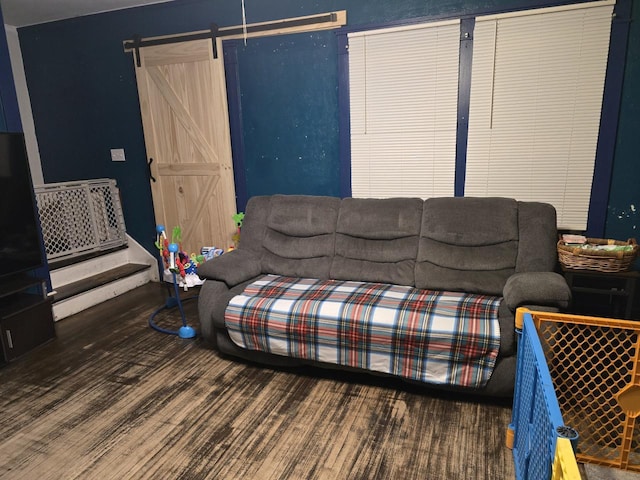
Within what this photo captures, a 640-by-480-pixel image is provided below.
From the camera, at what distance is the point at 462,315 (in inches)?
88.3

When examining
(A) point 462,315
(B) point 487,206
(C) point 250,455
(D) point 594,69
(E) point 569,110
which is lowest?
(C) point 250,455

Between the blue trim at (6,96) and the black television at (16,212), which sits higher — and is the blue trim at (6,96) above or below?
above

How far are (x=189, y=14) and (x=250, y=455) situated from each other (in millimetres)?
3470

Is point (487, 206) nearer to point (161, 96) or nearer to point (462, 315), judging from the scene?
point (462, 315)

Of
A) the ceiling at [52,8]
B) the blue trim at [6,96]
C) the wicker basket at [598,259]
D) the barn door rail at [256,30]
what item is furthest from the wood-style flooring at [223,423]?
the ceiling at [52,8]

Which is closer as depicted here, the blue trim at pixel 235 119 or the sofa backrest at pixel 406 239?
the sofa backrest at pixel 406 239

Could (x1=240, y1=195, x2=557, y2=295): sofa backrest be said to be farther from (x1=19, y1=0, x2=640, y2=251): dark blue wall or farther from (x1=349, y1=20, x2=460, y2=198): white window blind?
(x1=19, y1=0, x2=640, y2=251): dark blue wall

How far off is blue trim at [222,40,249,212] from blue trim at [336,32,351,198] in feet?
2.95

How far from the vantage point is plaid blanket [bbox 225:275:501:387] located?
→ 215cm

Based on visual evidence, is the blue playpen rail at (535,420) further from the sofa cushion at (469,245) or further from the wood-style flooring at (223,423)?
the sofa cushion at (469,245)

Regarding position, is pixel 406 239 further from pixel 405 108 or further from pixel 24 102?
pixel 24 102

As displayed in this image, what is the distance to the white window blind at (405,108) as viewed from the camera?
3.11 m

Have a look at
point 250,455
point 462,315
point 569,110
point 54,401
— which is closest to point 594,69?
point 569,110

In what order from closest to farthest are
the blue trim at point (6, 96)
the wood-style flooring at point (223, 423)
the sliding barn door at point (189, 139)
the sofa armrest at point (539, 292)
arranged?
the wood-style flooring at point (223, 423) → the sofa armrest at point (539, 292) → the blue trim at point (6, 96) → the sliding barn door at point (189, 139)
